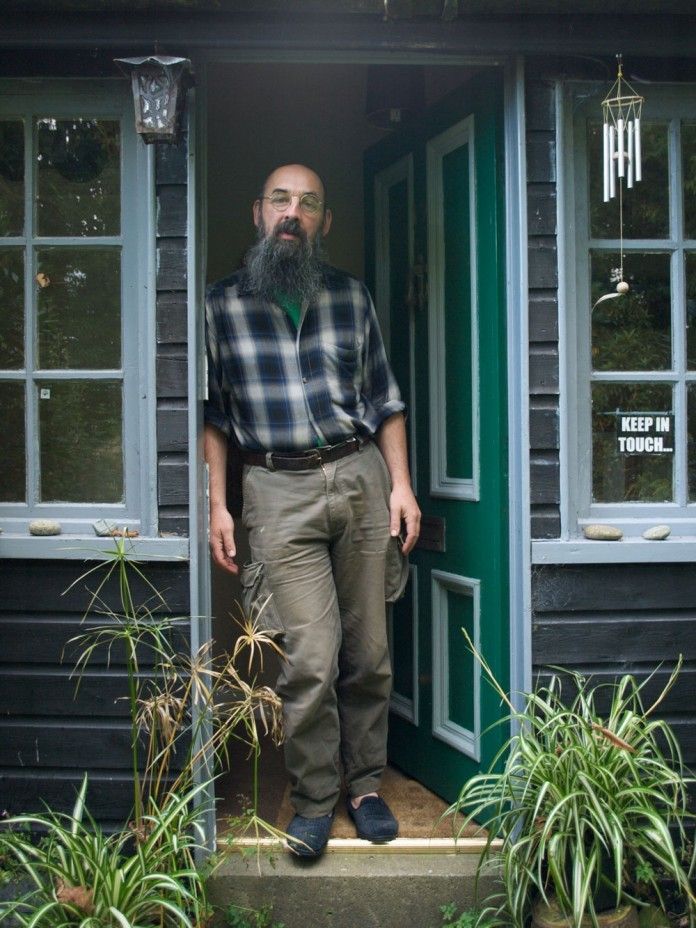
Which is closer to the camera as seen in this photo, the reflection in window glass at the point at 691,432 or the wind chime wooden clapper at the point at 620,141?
the wind chime wooden clapper at the point at 620,141

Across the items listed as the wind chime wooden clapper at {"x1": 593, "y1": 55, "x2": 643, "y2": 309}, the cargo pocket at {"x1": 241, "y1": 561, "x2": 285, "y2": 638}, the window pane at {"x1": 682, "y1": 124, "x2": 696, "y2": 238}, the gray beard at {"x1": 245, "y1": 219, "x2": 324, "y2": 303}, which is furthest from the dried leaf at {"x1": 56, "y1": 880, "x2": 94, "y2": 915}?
the window pane at {"x1": 682, "y1": 124, "x2": 696, "y2": 238}

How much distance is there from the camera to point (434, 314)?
3.43 metres

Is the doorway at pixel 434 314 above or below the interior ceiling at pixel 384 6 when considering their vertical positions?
below

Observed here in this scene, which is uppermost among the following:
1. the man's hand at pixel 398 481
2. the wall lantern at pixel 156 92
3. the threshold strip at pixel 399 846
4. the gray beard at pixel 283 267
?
the wall lantern at pixel 156 92

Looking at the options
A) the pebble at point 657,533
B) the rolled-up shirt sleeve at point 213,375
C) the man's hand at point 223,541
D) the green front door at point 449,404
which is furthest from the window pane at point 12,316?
the pebble at point 657,533

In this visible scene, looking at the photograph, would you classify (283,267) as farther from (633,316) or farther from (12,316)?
(633,316)

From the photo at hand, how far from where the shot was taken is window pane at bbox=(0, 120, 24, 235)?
306 cm

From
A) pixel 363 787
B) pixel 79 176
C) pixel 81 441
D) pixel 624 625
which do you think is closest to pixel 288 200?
pixel 79 176

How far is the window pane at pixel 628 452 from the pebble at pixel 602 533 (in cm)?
12

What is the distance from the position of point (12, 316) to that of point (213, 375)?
0.64m

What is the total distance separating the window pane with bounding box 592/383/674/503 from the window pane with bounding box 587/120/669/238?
48 centimetres

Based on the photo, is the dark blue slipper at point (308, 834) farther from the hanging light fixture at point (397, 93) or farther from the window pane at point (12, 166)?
the hanging light fixture at point (397, 93)

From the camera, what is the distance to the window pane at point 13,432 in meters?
3.07

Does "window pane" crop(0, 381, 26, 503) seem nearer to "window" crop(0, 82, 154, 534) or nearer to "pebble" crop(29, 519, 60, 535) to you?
"window" crop(0, 82, 154, 534)
